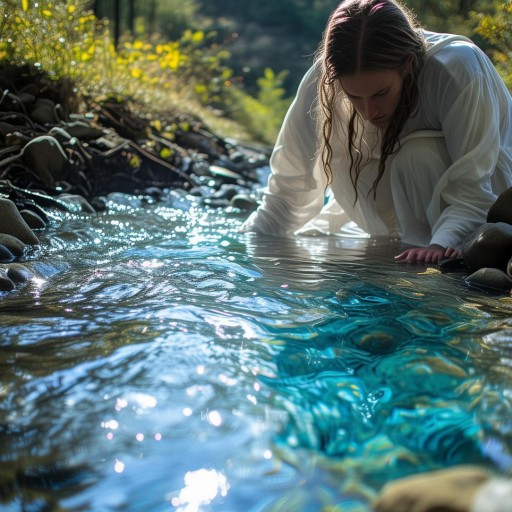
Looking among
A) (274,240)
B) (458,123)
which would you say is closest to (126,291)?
(274,240)

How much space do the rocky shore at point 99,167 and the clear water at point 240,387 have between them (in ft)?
0.89

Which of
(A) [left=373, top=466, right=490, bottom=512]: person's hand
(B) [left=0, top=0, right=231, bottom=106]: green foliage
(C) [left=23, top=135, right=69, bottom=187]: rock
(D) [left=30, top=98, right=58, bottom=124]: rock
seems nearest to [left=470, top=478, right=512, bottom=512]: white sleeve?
(A) [left=373, top=466, right=490, bottom=512]: person's hand

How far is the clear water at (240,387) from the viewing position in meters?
1.31

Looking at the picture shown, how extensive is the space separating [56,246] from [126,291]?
1088 millimetres

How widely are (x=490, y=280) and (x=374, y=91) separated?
0.96 m

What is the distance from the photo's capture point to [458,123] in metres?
3.12

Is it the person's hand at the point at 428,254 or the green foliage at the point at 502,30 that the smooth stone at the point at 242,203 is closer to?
the green foliage at the point at 502,30

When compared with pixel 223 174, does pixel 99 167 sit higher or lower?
higher

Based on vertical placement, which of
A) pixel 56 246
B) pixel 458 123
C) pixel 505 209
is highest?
pixel 458 123

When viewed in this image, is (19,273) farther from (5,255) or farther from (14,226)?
(14,226)

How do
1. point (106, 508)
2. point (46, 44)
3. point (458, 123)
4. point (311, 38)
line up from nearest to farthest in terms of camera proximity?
point (106, 508), point (458, 123), point (46, 44), point (311, 38)

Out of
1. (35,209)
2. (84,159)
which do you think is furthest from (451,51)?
(84,159)

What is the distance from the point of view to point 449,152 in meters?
3.28

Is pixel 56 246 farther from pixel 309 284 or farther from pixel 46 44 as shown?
pixel 46 44
